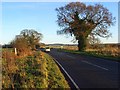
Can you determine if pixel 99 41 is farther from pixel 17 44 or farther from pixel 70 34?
pixel 17 44

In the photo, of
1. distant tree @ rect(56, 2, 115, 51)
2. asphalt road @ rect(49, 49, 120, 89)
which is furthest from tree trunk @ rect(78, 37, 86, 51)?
asphalt road @ rect(49, 49, 120, 89)

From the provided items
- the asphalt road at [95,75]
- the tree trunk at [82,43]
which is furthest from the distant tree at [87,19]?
the asphalt road at [95,75]

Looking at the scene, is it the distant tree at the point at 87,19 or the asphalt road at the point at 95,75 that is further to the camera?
the distant tree at the point at 87,19

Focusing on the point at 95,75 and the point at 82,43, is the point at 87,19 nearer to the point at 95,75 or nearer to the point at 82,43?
the point at 82,43

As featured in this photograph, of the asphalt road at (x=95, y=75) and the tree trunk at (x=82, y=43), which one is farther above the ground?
the tree trunk at (x=82, y=43)

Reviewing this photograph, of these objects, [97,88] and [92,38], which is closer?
[97,88]

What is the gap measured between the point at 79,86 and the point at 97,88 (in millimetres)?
1093

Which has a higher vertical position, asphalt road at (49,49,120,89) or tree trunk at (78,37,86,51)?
tree trunk at (78,37,86,51)

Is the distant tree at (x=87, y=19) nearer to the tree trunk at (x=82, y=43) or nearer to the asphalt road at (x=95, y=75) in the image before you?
the tree trunk at (x=82, y=43)

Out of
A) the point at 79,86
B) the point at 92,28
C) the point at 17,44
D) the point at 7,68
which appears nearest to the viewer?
the point at 79,86

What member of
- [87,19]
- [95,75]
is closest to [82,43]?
[87,19]

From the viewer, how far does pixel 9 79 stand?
14070 mm

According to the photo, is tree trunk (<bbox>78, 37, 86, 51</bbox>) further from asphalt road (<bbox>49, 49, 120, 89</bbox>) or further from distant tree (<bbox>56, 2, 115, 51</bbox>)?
asphalt road (<bbox>49, 49, 120, 89</bbox>)

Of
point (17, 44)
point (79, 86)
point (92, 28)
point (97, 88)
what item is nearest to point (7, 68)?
point (79, 86)
